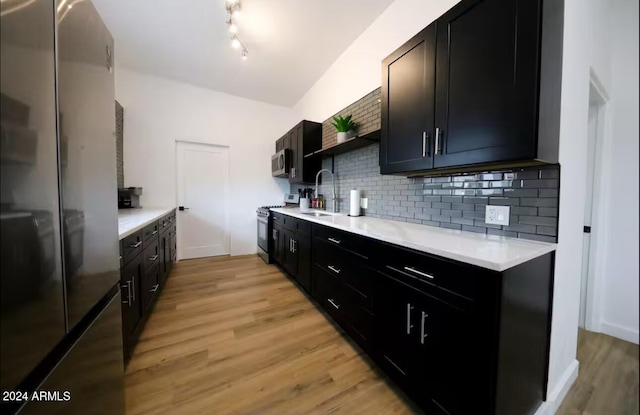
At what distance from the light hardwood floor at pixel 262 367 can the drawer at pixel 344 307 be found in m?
0.15

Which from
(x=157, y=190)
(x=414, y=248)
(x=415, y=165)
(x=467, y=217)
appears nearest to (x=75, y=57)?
(x=414, y=248)

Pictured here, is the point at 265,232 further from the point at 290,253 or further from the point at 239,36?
the point at 239,36

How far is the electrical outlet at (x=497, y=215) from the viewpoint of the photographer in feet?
4.47

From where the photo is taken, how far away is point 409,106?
1.62m

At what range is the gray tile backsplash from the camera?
1.21 m

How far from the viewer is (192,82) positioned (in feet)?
12.7

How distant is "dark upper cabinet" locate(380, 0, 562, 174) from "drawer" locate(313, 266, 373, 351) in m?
1.07

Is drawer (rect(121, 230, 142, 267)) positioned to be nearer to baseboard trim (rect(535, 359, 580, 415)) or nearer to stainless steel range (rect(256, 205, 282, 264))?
stainless steel range (rect(256, 205, 282, 264))

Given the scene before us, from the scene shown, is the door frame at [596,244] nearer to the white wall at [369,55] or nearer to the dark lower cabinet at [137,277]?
the white wall at [369,55]

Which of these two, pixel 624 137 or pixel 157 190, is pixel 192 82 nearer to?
pixel 157 190

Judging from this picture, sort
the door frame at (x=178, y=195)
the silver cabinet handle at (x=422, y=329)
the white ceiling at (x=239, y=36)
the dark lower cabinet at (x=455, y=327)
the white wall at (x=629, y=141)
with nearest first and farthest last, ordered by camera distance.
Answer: the white wall at (x=629, y=141), the dark lower cabinet at (x=455, y=327), the silver cabinet handle at (x=422, y=329), the white ceiling at (x=239, y=36), the door frame at (x=178, y=195)

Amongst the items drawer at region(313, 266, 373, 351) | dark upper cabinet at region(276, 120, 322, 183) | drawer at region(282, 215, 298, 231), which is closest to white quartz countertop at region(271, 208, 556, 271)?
drawer at region(313, 266, 373, 351)

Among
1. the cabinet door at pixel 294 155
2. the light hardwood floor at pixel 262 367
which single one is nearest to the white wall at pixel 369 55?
the cabinet door at pixel 294 155

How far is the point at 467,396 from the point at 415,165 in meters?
1.26
